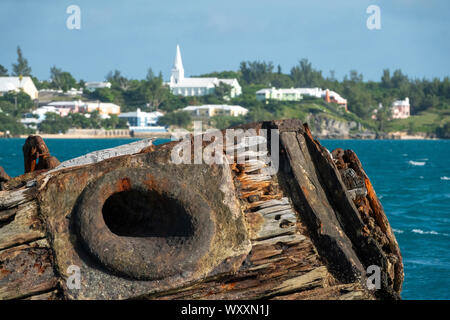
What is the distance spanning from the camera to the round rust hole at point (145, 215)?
4617 mm

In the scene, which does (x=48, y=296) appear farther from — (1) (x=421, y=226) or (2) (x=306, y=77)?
(2) (x=306, y=77)

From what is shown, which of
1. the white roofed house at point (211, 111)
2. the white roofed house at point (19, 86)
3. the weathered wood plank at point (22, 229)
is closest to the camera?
the weathered wood plank at point (22, 229)

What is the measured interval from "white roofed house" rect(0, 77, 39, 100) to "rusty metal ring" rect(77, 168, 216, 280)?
140437mm

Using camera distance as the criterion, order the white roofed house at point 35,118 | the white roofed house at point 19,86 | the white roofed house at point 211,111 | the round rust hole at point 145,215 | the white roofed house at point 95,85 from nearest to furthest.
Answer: the round rust hole at point 145,215
the white roofed house at point 35,118
the white roofed house at point 211,111
the white roofed house at point 19,86
the white roofed house at point 95,85

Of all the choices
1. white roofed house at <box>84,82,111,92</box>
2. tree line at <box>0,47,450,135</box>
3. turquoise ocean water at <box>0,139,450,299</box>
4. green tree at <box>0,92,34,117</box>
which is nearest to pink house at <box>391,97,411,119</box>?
tree line at <box>0,47,450,135</box>

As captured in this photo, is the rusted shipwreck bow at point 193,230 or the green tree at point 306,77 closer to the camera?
the rusted shipwreck bow at point 193,230

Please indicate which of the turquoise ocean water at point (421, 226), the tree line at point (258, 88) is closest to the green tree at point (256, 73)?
the tree line at point (258, 88)

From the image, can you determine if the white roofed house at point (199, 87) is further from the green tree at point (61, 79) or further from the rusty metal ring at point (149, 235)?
the rusty metal ring at point (149, 235)

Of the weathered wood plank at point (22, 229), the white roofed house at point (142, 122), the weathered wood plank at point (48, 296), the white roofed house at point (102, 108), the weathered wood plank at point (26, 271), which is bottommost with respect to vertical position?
the white roofed house at point (142, 122)

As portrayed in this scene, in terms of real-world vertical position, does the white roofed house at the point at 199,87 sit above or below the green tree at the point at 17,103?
above

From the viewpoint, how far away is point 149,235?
4.76 meters

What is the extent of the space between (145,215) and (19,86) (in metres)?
144

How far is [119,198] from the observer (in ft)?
16.4

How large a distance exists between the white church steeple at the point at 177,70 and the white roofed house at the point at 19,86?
38676mm
